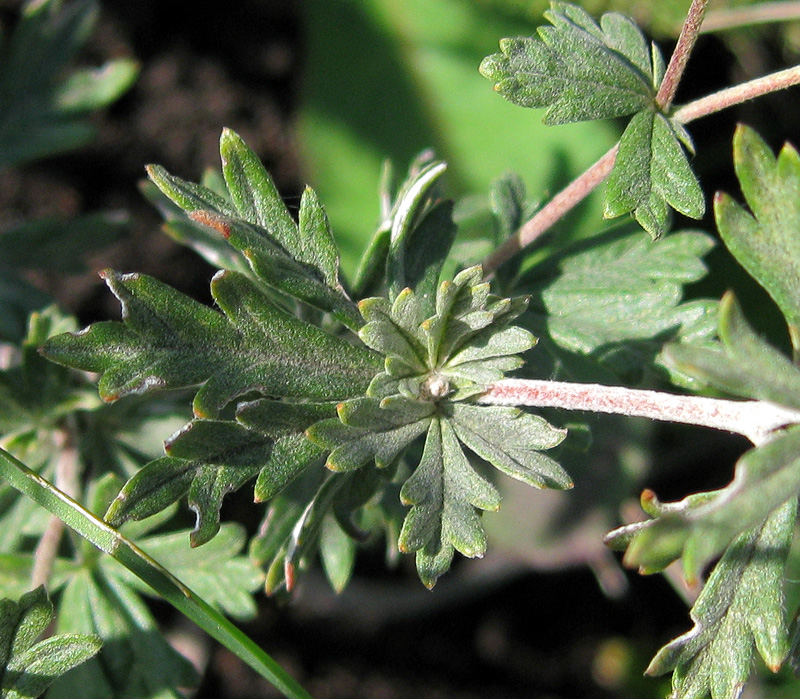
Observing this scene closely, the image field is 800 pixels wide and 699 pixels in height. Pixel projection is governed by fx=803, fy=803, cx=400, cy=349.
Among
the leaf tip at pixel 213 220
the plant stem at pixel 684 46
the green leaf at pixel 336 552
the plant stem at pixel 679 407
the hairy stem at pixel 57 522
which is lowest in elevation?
the green leaf at pixel 336 552

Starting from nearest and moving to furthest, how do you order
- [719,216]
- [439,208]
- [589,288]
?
Answer: 1. [719,216]
2. [439,208]
3. [589,288]

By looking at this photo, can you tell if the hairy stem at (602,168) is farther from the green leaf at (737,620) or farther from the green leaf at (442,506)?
the green leaf at (737,620)

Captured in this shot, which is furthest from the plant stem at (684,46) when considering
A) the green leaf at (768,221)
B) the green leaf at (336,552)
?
the green leaf at (336,552)

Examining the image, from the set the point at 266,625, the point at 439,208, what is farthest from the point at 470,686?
the point at 439,208

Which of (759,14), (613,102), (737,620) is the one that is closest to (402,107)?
(759,14)

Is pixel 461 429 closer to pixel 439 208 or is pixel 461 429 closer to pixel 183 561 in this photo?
pixel 439 208

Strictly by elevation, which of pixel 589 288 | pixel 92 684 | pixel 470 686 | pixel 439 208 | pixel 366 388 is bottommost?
pixel 470 686
